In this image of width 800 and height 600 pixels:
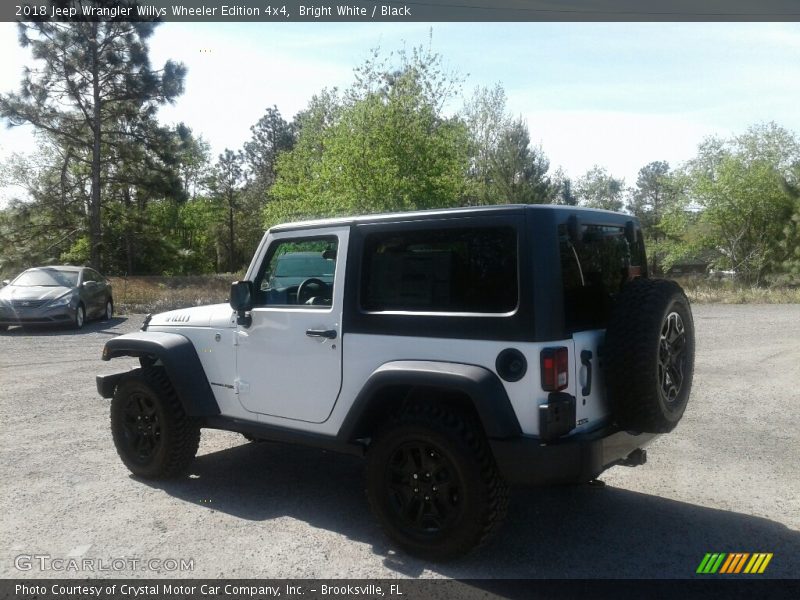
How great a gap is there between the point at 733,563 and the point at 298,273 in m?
3.27

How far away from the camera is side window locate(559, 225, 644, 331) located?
3.88m

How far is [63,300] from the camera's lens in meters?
15.7

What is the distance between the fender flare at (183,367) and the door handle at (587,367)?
107 inches

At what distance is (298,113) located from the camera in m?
56.0

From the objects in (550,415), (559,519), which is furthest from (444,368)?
(559,519)

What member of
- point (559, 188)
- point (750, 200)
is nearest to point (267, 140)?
point (559, 188)

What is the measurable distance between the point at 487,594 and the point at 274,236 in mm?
2819

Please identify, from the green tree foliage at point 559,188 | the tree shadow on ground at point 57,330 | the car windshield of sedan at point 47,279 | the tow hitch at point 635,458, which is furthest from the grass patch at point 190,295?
the tow hitch at point 635,458

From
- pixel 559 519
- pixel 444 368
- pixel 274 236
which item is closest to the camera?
pixel 444 368

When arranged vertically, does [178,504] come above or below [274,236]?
below

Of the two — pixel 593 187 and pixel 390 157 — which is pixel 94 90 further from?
pixel 593 187

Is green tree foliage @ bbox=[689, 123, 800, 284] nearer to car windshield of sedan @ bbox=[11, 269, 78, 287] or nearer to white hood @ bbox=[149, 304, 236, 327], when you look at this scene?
car windshield of sedan @ bbox=[11, 269, 78, 287]

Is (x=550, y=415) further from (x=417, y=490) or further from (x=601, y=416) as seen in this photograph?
(x=417, y=490)

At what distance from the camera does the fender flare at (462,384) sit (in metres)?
3.59
